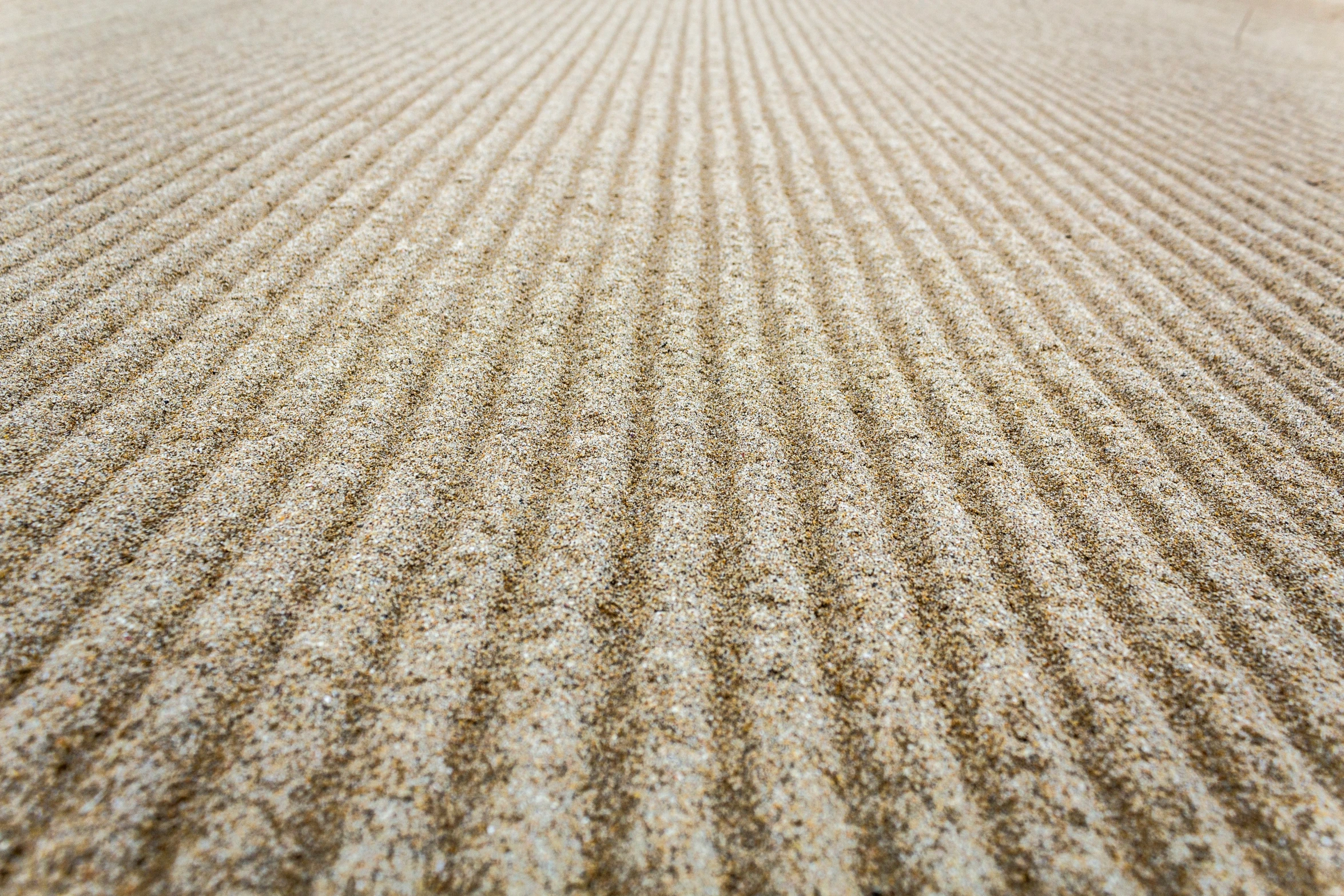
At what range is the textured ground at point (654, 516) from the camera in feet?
5.28

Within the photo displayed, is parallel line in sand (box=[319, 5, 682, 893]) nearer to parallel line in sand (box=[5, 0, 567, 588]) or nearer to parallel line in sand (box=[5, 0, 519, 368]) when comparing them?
parallel line in sand (box=[5, 0, 567, 588])

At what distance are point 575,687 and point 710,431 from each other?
1293mm

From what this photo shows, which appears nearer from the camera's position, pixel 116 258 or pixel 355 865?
pixel 355 865

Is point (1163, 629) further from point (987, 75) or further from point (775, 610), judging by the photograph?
point (987, 75)

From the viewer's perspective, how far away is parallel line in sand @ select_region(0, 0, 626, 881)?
58.1 inches

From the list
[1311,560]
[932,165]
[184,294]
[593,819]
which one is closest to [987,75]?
[932,165]

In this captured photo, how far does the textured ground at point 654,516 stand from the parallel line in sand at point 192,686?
0.01 metres

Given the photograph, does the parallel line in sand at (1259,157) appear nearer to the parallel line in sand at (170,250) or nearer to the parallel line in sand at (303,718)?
the parallel line in sand at (303,718)

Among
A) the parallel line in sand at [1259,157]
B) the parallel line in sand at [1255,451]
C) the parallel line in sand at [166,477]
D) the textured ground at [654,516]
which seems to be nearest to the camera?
the textured ground at [654,516]

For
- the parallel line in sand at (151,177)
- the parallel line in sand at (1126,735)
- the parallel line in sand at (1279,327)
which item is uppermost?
the parallel line in sand at (151,177)

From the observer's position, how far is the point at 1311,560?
2.35 m

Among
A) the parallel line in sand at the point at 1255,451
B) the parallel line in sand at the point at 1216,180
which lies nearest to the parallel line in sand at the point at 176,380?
the parallel line in sand at the point at 1255,451

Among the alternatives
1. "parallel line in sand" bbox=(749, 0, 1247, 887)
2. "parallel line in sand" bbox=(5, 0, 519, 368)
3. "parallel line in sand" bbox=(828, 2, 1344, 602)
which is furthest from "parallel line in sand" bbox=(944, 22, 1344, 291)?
"parallel line in sand" bbox=(5, 0, 519, 368)

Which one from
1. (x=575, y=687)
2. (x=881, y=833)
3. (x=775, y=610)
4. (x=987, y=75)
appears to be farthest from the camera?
(x=987, y=75)
